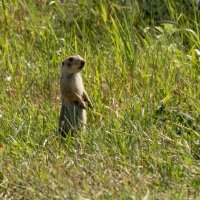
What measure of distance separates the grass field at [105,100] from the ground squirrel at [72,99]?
13 centimetres

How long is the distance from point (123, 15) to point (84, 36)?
508 millimetres

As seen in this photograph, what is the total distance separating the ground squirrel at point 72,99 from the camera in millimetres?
6770

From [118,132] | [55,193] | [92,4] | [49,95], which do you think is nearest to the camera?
[55,193]

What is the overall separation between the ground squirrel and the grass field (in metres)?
0.13

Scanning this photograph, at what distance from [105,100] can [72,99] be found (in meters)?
Result: 0.64

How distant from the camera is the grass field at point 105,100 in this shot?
5586mm

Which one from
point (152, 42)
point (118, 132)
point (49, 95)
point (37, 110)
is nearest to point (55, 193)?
point (118, 132)

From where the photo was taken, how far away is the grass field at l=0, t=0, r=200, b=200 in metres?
5.59

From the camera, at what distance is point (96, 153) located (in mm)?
6020

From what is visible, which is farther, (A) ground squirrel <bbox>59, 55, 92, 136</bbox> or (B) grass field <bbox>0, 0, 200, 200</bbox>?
(A) ground squirrel <bbox>59, 55, 92, 136</bbox>

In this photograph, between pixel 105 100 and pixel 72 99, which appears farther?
pixel 105 100

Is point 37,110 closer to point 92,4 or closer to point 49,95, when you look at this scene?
point 49,95

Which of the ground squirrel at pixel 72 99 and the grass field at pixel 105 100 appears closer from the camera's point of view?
the grass field at pixel 105 100

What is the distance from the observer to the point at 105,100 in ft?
24.5
